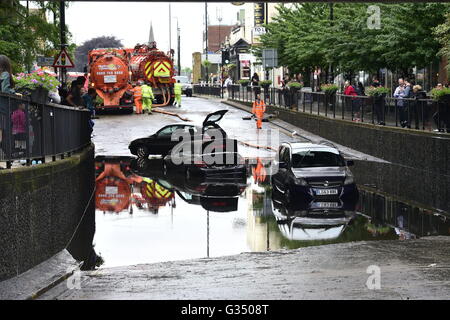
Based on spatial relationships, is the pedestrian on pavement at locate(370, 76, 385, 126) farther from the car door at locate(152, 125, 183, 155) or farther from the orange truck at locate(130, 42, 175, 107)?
the orange truck at locate(130, 42, 175, 107)

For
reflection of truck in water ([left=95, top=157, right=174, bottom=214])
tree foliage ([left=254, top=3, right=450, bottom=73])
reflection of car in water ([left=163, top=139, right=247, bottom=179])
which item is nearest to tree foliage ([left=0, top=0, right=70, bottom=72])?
reflection of truck in water ([left=95, top=157, right=174, bottom=214])

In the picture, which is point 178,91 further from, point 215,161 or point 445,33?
point 215,161

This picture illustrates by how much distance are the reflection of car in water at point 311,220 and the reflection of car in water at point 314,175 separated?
0.30 meters

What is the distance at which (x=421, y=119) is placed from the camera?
2964 centimetres

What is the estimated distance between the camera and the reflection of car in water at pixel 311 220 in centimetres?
Result: 1748

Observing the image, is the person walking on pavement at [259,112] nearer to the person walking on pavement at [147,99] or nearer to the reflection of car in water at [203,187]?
the person walking on pavement at [147,99]

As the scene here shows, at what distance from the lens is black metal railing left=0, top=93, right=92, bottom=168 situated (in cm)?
1178

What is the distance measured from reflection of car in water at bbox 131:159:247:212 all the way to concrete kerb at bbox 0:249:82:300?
862cm

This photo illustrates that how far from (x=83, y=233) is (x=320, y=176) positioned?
6.88 metres

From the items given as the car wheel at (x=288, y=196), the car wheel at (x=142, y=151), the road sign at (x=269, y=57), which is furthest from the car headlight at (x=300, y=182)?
the road sign at (x=269, y=57)

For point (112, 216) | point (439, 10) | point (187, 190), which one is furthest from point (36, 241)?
point (439, 10)

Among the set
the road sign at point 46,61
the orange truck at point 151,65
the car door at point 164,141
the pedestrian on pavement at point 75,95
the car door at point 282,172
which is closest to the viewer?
the car door at point 282,172

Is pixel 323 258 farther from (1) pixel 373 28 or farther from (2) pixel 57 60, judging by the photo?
(1) pixel 373 28

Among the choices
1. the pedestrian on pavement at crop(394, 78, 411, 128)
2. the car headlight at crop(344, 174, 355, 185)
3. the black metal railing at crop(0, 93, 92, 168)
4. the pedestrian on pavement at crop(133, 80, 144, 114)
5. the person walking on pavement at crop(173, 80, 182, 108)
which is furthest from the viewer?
the person walking on pavement at crop(173, 80, 182, 108)
